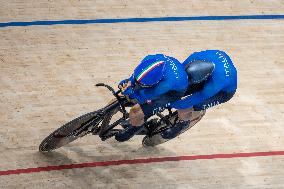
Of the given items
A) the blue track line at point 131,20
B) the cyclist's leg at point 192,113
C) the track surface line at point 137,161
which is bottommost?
the track surface line at point 137,161

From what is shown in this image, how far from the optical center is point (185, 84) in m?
4.01

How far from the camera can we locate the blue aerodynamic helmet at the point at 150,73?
154 inches

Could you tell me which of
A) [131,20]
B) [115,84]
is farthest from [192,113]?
[131,20]

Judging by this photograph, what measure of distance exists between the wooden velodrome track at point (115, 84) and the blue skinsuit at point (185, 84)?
0.98 metres

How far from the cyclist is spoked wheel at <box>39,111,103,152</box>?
356 millimetres

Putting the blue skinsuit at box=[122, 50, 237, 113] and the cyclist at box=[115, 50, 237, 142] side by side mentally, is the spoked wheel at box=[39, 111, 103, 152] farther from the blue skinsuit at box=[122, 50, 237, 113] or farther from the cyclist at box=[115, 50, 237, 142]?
the blue skinsuit at box=[122, 50, 237, 113]

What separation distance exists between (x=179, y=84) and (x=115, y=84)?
6.81 ft

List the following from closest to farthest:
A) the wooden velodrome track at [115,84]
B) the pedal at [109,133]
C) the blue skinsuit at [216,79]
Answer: the blue skinsuit at [216,79] < the pedal at [109,133] < the wooden velodrome track at [115,84]

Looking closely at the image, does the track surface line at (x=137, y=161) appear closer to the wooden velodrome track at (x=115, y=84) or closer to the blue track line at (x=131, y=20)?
the wooden velodrome track at (x=115, y=84)

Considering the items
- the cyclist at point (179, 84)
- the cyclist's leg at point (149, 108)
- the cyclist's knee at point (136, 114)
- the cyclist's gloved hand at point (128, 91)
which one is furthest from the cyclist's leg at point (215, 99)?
the cyclist's gloved hand at point (128, 91)

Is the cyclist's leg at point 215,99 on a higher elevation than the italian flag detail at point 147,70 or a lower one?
lower

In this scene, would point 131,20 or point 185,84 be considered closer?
point 185,84

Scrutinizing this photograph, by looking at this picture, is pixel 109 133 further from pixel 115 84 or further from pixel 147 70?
pixel 115 84

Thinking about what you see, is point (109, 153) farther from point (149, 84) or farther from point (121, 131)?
point (149, 84)
